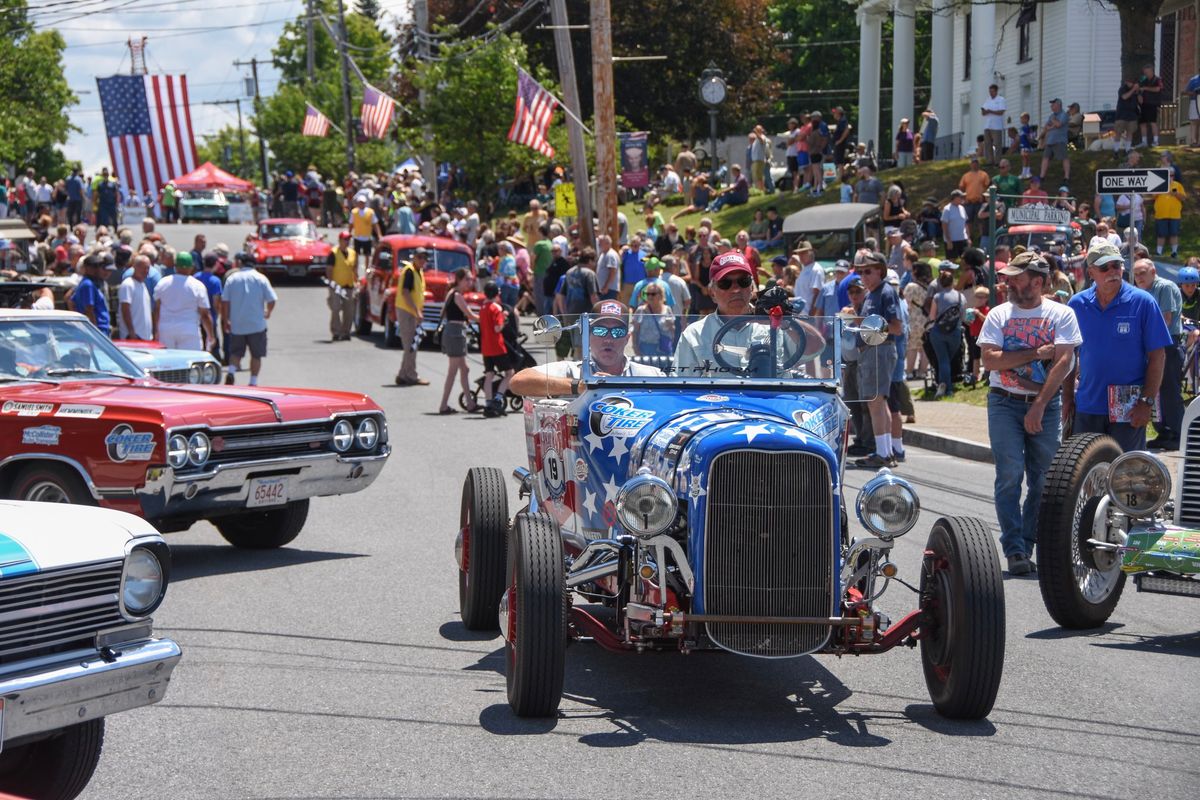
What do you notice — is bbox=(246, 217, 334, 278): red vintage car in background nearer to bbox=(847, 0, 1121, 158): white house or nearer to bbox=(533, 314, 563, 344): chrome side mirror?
bbox=(847, 0, 1121, 158): white house

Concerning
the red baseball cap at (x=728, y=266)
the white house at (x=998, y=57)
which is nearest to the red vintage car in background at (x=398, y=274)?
the white house at (x=998, y=57)

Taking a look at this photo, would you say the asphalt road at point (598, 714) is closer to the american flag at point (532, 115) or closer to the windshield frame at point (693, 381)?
the windshield frame at point (693, 381)

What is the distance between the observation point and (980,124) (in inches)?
1838

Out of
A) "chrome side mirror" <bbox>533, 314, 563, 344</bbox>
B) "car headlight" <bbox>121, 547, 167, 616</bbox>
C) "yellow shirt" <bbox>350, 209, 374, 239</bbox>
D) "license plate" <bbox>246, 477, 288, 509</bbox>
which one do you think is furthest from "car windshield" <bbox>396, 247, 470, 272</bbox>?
"car headlight" <bbox>121, 547, 167, 616</bbox>

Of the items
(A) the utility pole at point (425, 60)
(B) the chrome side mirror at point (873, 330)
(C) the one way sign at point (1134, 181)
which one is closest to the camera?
(B) the chrome side mirror at point (873, 330)

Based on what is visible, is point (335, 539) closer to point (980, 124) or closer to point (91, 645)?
point (91, 645)

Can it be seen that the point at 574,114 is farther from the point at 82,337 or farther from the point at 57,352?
the point at 57,352

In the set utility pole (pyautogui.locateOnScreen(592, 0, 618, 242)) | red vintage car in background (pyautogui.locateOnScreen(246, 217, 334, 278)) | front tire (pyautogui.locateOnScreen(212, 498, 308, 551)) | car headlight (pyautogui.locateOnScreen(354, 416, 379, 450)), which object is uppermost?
utility pole (pyautogui.locateOnScreen(592, 0, 618, 242))

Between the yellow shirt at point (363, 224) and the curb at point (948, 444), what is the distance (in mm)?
20639

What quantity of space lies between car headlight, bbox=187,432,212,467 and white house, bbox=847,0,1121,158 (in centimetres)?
2918

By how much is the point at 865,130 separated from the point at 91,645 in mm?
44858

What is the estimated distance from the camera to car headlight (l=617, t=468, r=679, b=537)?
21.6ft

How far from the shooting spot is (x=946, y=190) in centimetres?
3438

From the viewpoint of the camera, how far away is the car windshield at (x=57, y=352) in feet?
35.2
